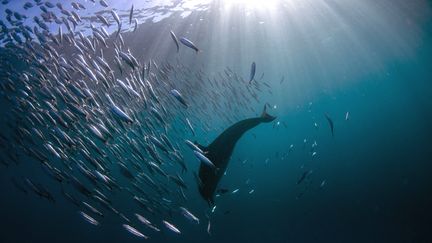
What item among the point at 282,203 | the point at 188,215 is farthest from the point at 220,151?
the point at 282,203

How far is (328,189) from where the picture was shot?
2617 cm

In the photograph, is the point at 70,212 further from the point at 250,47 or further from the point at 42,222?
the point at 250,47

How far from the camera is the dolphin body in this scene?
6.62 meters

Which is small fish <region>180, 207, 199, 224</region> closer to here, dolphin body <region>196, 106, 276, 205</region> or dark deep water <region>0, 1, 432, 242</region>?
dolphin body <region>196, 106, 276, 205</region>

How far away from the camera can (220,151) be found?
7051mm

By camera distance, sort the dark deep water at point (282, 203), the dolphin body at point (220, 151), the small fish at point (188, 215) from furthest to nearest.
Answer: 1. the dark deep water at point (282, 203)
2. the dolphin body at point (220, 151)
3. the small fish at point (188, 215)

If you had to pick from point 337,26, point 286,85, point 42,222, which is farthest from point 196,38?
point 286,85

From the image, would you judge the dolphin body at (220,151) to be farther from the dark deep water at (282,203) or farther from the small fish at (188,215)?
the dark deep water at (282,203)

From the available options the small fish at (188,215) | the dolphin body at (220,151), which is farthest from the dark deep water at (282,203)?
the small fish at (188,215)

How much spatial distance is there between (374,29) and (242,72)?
13.9 metres

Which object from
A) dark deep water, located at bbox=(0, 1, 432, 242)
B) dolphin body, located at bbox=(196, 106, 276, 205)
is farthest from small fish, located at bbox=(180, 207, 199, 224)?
dark deep water, located at bbox=(0, 1, 432, 242)

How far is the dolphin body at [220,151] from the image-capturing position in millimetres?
6617

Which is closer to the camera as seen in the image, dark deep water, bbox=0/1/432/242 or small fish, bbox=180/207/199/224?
small fish, bbox=180/207/199/224

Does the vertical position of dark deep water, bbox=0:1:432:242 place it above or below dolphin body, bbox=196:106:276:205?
below
